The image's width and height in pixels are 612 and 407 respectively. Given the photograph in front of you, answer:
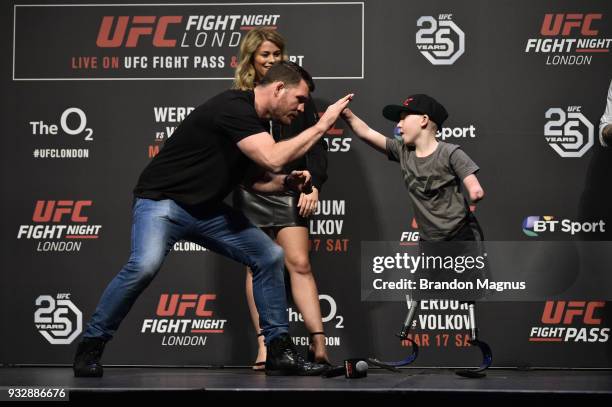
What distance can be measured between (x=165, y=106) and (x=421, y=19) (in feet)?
5.18

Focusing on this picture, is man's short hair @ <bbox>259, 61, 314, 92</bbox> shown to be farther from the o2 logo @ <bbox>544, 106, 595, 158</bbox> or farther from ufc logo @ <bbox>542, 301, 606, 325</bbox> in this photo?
ufc logo @ <bbox>542, 301, 606, 325</bbox>

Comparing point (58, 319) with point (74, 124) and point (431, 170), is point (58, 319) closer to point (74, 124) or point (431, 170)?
point (74, 124)

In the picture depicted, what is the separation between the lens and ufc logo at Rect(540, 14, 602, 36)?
17.1 ft

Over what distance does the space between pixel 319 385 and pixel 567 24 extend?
274cm

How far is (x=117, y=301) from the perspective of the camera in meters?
3.97

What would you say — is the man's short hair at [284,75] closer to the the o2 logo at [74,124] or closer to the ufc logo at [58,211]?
the the o2 logo at [74,124]

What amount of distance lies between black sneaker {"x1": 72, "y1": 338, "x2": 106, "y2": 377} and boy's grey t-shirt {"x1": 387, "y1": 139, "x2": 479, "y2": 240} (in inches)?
64.3

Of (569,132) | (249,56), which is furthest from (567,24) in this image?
(249,56)

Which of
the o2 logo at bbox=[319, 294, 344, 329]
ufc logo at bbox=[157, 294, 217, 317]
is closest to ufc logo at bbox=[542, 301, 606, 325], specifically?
the o2 logo at bbox=[319, 294, 344, 329]

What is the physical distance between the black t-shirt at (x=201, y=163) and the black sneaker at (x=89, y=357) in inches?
27.2

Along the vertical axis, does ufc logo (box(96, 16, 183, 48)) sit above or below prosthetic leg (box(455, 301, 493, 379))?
above

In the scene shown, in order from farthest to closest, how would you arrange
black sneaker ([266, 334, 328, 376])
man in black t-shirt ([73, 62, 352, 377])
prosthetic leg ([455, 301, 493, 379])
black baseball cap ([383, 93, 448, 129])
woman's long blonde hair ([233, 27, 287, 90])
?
woman's long blonde hair ([233, 27, 287, 90])
black baseball cap ([383, 93, 448, 129])
prosthetic leg ([455, 301, 493, 379])
black sneaker ([266, 334, 328, 376])
man in black t-shirt ([73, 62, 352, 377])

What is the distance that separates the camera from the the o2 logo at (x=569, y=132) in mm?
5176

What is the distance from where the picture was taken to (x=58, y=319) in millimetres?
5312
